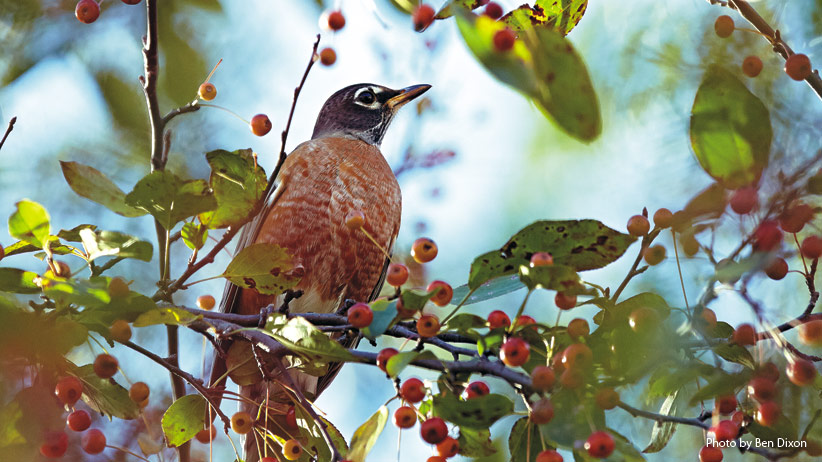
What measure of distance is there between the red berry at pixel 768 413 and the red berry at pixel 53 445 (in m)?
1.66

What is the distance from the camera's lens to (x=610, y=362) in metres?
1.45

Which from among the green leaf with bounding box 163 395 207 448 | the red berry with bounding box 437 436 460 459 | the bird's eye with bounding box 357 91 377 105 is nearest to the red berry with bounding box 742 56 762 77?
the red berry with bounding box 437 436 460 459

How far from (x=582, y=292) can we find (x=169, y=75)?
3.50m

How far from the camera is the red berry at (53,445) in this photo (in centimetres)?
190

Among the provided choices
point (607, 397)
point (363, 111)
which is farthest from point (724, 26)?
point (363, 111)

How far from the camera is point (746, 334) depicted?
1683 millimetres

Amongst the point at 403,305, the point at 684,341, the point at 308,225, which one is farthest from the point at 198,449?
the point at 684,341

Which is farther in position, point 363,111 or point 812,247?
point 363,111

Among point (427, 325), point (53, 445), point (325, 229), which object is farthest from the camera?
point (325, 229)

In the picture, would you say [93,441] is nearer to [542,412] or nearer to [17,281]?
[17,281]

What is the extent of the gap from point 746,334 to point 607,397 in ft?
1.47

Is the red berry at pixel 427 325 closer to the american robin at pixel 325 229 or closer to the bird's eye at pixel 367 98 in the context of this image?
the american robin at pixel 325 229

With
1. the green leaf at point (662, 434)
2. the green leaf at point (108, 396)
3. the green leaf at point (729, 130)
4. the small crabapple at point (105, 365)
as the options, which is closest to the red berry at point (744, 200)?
the green leaf at point (729, 130)

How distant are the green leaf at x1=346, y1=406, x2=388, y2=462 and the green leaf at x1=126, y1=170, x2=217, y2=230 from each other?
62 cm
